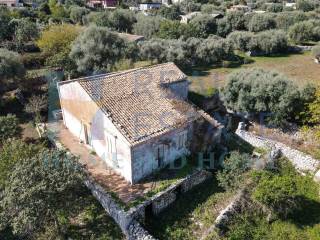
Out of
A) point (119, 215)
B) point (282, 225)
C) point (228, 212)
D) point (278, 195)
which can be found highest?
point (278, 195)

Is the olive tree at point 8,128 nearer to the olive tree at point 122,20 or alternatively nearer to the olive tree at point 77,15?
the olive tree at point 122,20

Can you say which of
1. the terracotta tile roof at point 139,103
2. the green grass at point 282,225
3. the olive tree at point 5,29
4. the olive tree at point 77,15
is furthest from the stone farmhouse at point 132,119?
the olive tree at point 77,15

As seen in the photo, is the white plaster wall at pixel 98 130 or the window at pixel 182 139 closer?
the white plaster wall at pixel 98 130

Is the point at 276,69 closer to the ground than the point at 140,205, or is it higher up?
closer to the ground

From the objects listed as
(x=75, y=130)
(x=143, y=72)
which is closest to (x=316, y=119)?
(x=143, y=72)

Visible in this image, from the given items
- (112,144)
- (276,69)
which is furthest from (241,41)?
(112,144)

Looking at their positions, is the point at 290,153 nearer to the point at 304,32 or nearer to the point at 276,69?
the point at 276,69
